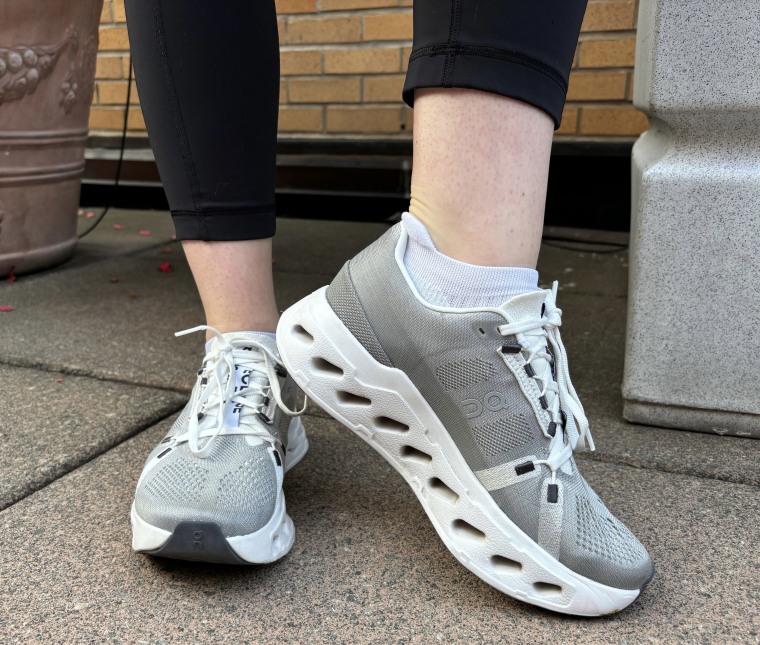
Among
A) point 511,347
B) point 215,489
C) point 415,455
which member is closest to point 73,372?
point 215,489

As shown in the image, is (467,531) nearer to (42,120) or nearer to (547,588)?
(547,588)

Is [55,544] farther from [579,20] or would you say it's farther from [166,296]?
[166,296]

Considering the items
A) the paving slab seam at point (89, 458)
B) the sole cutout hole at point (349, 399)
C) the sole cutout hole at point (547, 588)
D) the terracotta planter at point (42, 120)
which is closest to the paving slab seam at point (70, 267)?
the terracotta planter at point (42, 120)

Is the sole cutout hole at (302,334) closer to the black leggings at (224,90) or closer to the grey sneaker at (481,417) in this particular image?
the grey sneaker at (481,417)

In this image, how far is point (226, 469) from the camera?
2.59 ft

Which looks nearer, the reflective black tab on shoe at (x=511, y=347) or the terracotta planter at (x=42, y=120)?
the reflective black tab on shoe at (x=511, y=347)

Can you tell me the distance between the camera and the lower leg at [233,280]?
0.89 m

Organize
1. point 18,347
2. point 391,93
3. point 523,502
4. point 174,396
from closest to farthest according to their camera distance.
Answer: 1. point 523,502
2. point 174,396
3. point 18,347
4. point 391,93

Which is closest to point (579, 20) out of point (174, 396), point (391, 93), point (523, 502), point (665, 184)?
point (665, 184)

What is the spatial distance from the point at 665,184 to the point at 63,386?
1.04m

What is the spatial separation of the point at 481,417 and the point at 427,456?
83 mm

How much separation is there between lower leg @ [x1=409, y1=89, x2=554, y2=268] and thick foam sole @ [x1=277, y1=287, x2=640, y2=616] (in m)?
0.15

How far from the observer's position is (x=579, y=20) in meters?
0.73

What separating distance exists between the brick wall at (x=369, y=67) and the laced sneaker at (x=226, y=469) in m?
1.82
